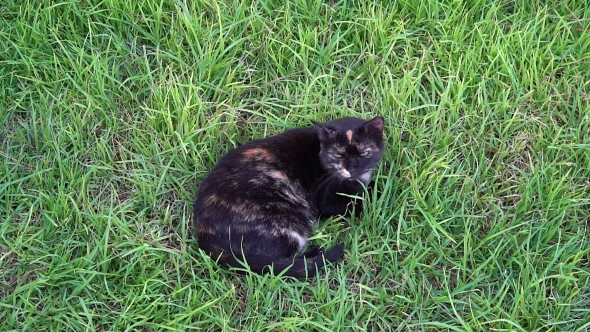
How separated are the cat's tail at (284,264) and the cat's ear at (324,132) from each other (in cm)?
59

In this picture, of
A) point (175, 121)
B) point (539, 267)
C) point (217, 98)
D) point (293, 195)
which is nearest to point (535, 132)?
point (539, 267)

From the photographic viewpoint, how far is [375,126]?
2641 mm

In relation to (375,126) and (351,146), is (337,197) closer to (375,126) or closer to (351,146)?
(351,146)

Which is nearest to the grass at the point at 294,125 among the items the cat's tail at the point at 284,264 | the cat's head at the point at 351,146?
the cat's tail at the point at 284,264

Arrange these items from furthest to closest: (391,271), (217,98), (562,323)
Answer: (217,98), (391,271), (562,323)

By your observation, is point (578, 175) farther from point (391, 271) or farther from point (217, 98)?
point (217, 98)

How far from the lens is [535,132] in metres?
2.86

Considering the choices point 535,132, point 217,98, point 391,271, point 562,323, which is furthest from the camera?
point 217,98

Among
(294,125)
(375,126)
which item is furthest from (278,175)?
(375,126)

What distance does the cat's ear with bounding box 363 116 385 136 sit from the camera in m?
2.61

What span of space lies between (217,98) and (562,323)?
2.11 metres

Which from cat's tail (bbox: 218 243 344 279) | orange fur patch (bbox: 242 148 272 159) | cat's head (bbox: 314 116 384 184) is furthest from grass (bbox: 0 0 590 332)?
orange fur patch (bbox: 242 148 272 159)

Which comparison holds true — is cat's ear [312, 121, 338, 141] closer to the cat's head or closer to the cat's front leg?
the cat's head

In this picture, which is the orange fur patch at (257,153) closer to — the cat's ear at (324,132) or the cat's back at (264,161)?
the cat's back at (264,161)
